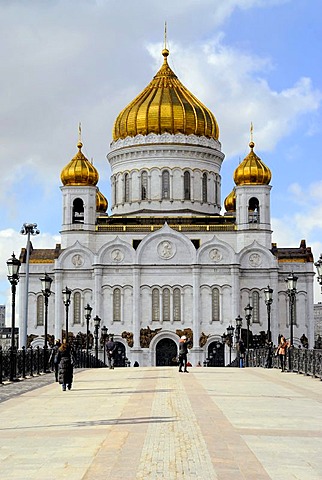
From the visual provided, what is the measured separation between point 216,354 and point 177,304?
15.7ft

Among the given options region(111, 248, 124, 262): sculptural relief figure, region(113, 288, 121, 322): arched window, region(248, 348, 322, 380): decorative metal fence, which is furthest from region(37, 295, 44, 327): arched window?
region(248, 348, 322, 380): decorative metal fence

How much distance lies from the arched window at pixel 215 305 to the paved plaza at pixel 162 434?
4403 cm

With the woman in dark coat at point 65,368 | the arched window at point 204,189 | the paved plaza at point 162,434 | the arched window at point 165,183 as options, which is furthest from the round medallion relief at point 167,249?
the paved plaza at point 162,434

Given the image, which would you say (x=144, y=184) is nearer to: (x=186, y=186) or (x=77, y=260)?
(x=186, y=186)

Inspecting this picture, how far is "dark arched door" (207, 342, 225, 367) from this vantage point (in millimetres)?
64688

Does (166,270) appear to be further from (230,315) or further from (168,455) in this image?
(168,455)

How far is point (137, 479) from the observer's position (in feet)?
29.6

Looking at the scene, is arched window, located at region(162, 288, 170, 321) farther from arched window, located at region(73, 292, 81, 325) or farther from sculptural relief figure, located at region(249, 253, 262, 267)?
sculptural relief figure, located at region(249, 253, 262, 267)

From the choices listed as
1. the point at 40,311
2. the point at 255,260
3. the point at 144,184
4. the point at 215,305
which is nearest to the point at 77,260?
the point at 40,311

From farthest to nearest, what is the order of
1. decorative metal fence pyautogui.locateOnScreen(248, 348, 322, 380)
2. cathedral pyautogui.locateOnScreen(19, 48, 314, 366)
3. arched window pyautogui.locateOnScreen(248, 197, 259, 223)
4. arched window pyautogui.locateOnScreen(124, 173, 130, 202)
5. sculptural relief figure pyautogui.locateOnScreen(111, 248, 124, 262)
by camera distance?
arched window pyautogui.locateOnScreen(124, 173, 130, 202), arched window pyautogui.locateOnScreen(248, 197, 259, 223), sculptural relief figure pyautogui.locateOnScreen(111, 248, 124, 262), cathedral pyautogui.locateOnScreen(19, 48, 314, 366), decorative metal fence pyautogui.locateOnScreen(248, 348, 322, 380)

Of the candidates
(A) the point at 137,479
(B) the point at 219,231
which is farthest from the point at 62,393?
(B) the point at 219,231

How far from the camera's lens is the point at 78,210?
232ft

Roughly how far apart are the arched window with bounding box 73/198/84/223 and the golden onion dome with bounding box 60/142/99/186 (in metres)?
1.42

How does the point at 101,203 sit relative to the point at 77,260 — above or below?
above
